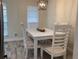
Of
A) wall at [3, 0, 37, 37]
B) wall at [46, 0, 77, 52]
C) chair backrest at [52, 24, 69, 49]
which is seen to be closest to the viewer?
chair backrest at [52, 24, 69, 49]

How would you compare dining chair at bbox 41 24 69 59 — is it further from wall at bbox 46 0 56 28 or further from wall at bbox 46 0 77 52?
wall at bbox 46 0 56 28

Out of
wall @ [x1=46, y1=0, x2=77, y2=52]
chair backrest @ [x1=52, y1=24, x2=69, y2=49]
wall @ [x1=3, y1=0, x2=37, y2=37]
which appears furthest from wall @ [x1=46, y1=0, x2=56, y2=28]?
chair backrest @ [x1=52, y1=24, x2=69, y2=49]

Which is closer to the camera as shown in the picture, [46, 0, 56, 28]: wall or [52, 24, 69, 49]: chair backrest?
[52, 24, 69, 49]: chair backrest

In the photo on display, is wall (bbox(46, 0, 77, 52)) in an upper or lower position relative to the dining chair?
upper

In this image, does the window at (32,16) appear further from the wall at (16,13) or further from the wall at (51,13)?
the wall at (51,13)

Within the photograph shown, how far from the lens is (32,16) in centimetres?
528

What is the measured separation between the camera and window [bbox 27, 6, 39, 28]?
5.22 metres

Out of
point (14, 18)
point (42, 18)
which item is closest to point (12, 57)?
point (14, 18)

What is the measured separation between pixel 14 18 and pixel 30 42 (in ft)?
6.50

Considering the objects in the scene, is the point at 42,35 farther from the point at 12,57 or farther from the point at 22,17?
the point at 22,17

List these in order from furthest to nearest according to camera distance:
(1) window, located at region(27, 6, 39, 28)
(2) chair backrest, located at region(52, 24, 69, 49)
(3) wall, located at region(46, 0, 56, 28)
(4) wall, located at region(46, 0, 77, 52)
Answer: (1) window, located at region(27, 6, 39, 28)
(3) wall, located at region(46, 0, 56, 28)
(4) wall, located at region(46, 0, 77, 52)
(2) chair backrest, located at region(52, 24, 69, 49)

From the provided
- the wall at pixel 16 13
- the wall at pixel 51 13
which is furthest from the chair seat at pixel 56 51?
the wall at pixel 16 13

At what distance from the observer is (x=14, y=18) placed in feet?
16.7

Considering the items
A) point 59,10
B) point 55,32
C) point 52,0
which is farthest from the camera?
point 52,0
